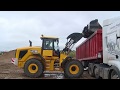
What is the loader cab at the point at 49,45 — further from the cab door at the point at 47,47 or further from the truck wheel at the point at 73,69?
the truck wheel at the point at 73,69

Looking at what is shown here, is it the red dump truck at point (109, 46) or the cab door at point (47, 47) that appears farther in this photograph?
the cab door at point (47, 47)

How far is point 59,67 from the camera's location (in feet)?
48.8

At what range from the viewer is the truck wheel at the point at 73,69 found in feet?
46.8

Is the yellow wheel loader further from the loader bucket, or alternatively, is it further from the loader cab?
the loader bucket

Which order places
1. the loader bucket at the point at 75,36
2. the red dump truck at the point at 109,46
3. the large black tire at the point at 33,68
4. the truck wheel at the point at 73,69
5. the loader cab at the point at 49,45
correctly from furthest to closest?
the loader bucket at the point at 75,36, the loader cab at the point at 49,45, the truck wheel at the point at 73,69, the large black tire at the point at 33,68, the red dump truck at the point at 109,46

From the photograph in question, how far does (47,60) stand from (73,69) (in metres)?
1.64

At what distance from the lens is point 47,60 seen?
14.9m

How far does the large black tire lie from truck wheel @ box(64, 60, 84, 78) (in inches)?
55.9

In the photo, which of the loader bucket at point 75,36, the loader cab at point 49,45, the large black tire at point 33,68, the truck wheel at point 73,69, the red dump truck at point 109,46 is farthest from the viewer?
the loader bucket at point 75,36

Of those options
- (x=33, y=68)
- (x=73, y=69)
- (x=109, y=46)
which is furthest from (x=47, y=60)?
(x=109, y=46)

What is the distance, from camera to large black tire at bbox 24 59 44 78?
1406cm

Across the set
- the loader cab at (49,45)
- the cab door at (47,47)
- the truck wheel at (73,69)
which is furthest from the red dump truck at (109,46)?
the cab door at (47,47)
